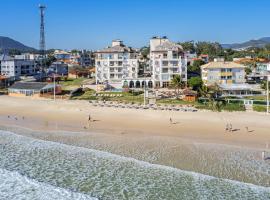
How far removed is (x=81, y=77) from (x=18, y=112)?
4535cm

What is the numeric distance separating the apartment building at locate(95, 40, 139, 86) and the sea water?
41.7 metres

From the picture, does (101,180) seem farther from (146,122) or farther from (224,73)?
(224,73)

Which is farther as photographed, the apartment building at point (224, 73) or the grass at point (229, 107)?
the apartment building at point (224, 73)

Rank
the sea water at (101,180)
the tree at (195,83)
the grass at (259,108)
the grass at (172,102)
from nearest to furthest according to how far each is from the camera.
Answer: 1. the sea water at (101,180)
2. the grass at (259,108)
3. the grass at (172,102)
4. the tree at (195,83)

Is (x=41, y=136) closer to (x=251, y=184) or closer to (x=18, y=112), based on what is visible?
(x=18, y=112)

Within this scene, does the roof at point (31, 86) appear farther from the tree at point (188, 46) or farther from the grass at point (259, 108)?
the tree at point (188, 46)

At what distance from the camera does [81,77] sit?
3625 inches

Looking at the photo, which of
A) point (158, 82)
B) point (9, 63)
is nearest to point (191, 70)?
point (158, 82)

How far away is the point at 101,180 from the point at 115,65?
48.2 meters

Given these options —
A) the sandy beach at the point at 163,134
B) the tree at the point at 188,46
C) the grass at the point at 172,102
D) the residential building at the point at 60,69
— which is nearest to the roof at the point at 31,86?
the sandy beach at the point at 163,134

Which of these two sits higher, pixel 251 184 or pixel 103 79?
pixel 103 79

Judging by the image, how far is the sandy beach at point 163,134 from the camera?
25.4 meters

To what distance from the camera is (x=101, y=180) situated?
22.7m

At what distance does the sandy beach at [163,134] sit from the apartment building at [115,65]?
20798mm
